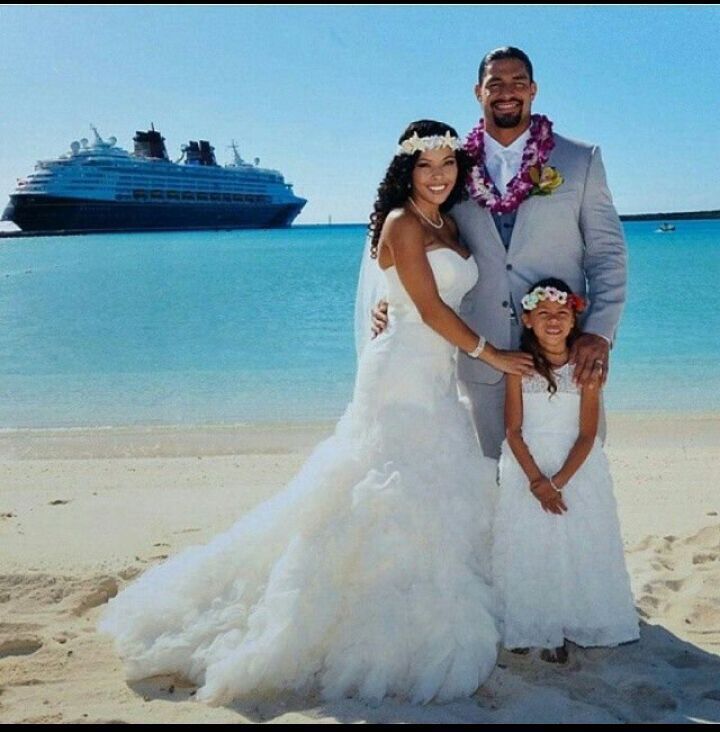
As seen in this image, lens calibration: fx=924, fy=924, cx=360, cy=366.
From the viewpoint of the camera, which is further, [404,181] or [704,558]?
[704,558]

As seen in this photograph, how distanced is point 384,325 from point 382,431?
47cm

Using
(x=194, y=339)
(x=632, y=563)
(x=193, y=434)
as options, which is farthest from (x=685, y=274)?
(x=632, y=563)

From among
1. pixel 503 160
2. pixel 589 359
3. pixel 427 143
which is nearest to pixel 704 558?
pixel 589 359

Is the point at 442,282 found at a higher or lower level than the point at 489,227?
lower

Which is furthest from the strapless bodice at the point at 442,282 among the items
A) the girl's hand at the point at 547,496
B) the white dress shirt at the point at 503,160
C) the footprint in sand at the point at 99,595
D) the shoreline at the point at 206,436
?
the shoreline at the point at 206,436

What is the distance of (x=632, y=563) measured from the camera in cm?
475

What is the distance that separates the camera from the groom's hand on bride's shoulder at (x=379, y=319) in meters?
3.88

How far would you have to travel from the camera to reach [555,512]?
12.0ft

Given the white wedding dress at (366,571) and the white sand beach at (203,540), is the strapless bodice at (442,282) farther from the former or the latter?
the white sand beach at (203,540)

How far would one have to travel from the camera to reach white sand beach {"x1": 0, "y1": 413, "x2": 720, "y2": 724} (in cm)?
319

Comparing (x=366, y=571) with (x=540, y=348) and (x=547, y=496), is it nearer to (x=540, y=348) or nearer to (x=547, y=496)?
(x=547, y=496)

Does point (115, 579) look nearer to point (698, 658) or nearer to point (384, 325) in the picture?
point (384, 325)

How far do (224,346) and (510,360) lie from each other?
52.0 ft

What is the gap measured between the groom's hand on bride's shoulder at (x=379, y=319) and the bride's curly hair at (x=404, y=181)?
227 mm
